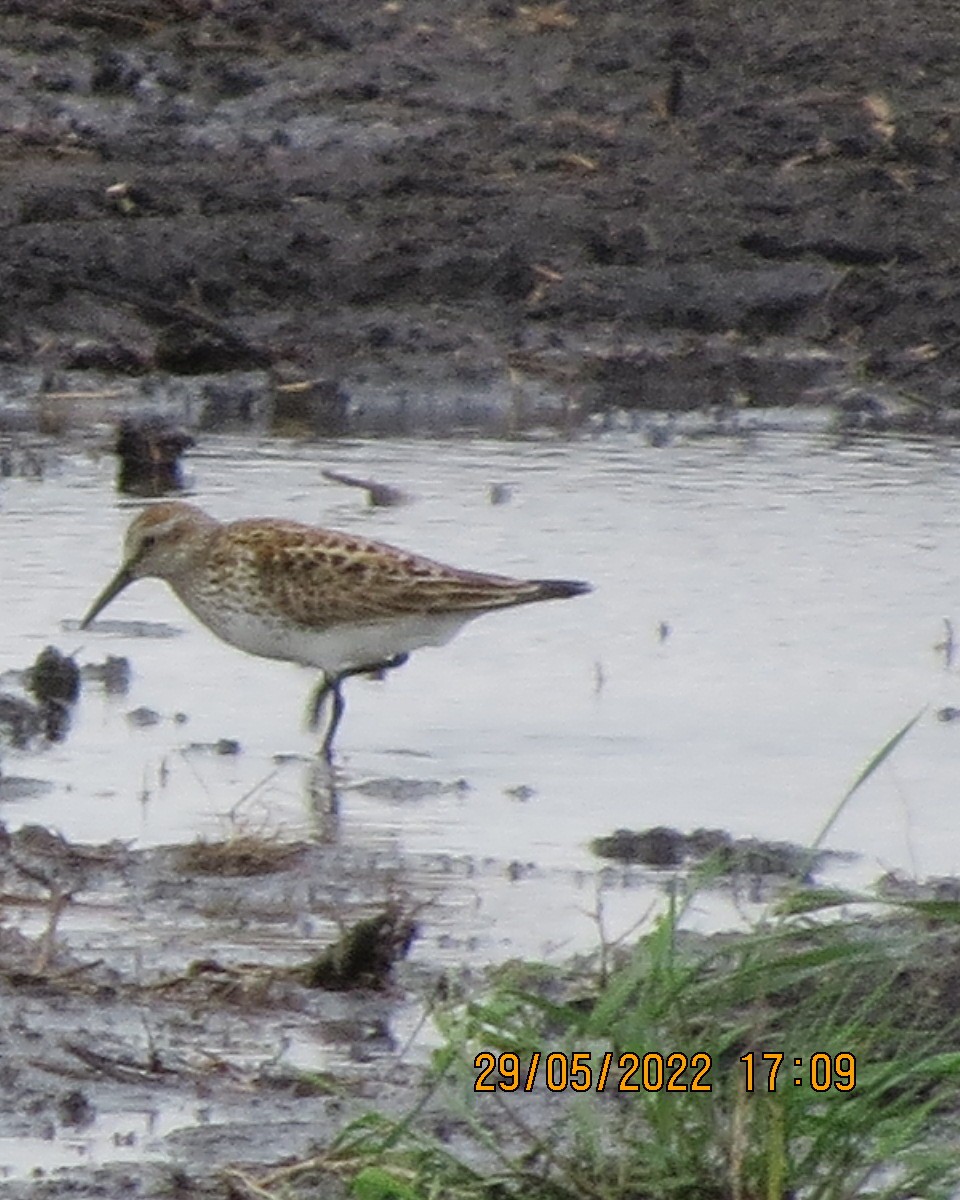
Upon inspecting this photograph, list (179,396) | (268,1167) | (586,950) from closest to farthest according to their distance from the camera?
(268,1167)
(586,950)
(179,396)

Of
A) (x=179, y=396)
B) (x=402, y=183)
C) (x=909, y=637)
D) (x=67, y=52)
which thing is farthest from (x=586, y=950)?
(x=67, y=52)

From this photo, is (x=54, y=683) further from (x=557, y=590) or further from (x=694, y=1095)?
(x=694, y=1095)

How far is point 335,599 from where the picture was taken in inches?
360

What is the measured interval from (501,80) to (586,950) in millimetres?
10118

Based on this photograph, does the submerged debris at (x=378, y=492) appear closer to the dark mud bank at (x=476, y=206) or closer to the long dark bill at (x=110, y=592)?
the dark mud bank at (x=476, y=206)

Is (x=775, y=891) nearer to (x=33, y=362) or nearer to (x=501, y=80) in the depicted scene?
(x=33, y=362)

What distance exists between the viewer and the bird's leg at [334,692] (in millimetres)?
8867

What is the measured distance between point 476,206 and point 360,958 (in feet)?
30.0

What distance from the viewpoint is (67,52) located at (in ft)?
52.9

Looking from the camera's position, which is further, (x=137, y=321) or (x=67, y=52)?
(x=67, y=52)

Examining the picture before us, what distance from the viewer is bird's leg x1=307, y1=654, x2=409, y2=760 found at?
29.1ft
